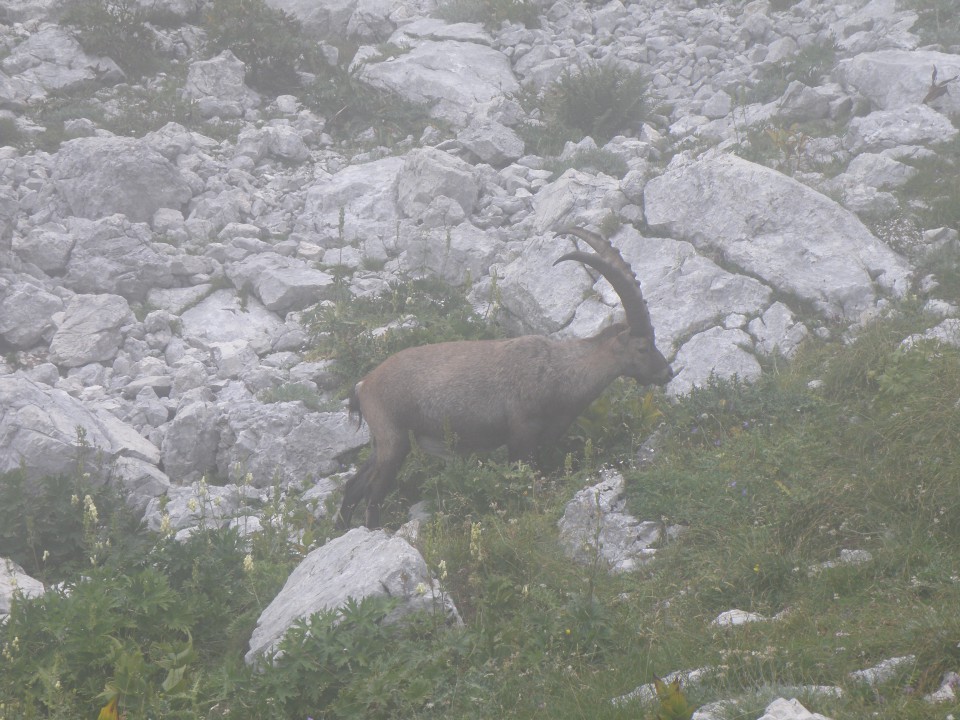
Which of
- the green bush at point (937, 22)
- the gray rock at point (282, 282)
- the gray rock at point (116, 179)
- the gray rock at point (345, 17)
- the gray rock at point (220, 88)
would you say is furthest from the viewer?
the gray rock at point (345, 17)

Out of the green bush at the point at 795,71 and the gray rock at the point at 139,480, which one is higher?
the green bush at the point at 795,71

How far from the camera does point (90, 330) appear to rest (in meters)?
10.8

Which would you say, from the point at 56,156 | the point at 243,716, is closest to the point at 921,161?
the point at 243,716

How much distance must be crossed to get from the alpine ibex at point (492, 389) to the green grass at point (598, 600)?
741mm

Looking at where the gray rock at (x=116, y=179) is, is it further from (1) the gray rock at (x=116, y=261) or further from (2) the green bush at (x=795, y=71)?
(2) the green bush at (x=795, y=71)

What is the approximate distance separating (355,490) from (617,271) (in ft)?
9.61

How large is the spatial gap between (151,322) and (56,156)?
4.30m

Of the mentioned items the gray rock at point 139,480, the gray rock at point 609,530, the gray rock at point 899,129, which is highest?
the gray rock at point 899,129

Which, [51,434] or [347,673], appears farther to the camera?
[51,434]

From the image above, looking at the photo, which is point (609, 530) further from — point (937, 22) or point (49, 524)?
point (937, 22)

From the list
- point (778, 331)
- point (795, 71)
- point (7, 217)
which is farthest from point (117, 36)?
point (778, 331)

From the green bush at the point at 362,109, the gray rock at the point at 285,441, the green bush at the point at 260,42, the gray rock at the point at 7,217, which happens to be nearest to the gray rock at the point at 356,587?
the gray rock at the point at 285,441

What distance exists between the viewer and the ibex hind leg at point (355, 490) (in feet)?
27.3

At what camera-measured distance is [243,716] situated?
15.4 feet
